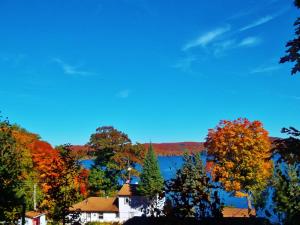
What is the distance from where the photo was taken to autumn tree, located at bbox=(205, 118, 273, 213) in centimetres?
4178

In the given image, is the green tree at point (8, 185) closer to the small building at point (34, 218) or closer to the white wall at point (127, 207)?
the small building at point (34, 218)

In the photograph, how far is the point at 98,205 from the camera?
5600 cm

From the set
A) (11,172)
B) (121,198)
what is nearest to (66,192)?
(11,172)

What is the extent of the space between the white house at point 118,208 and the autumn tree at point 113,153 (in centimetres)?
993

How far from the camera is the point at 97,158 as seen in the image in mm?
67062

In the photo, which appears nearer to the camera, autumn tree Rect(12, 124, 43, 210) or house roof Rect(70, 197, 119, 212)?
autumn tree Rect(12, 124, 43, 210)

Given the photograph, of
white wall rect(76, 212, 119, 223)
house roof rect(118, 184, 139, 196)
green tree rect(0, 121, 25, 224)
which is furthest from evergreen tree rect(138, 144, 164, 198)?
green tree rect(0, 121, 25, 224)

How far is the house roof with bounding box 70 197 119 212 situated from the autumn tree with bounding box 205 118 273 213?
63.5 ft

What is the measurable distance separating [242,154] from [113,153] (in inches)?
1175

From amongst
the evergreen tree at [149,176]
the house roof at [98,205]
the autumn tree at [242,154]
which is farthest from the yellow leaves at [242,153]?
the house roof at [98,205]

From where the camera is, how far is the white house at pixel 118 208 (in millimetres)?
54719

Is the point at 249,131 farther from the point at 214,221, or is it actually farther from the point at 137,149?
the point at 214,221

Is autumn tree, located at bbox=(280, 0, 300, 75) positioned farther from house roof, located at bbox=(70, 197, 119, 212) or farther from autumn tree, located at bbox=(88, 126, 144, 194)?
autumn tree, located at bbox=(88, 126, 144, 194)

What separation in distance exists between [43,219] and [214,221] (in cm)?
4540
